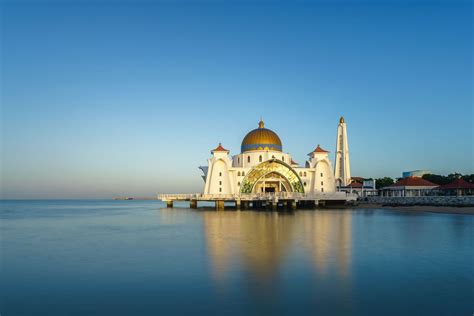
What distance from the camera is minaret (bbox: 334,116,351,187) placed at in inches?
2479

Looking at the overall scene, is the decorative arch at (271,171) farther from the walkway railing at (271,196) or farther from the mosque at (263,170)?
the walkway railing at (271,196)

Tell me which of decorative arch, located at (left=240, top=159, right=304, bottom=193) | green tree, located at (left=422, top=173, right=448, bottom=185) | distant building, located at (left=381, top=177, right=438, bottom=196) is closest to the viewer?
decorative arch, located at (left=240, top=159, right=304, bottom=193)

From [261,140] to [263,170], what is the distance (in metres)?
4.71

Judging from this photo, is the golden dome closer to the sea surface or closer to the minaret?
the minaret

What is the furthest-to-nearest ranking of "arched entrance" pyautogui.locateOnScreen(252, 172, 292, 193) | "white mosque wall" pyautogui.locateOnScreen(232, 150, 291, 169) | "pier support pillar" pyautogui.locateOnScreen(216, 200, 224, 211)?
"white mosque wall" pyautogui.locateOnScreen(232, 150, 291, 169) < "arched entrance" pyautogui.locateOnScreen(252, 172, 292, 193) < "pier support pillar" pyautogui.locateOnScreen(216, 200, 224, 211)

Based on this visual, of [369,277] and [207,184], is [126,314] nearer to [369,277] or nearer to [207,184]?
[369,277]

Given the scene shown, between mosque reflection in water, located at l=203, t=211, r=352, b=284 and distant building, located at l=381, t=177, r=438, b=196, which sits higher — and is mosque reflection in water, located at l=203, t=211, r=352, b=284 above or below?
below

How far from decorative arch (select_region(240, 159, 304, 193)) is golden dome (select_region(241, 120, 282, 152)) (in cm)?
313

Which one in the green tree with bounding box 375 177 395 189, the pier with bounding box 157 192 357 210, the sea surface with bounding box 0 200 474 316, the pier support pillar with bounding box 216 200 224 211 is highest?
the green tree with bounding box 375 177 395 189

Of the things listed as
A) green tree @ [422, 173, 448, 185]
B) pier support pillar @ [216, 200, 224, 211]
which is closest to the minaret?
green tree @ [422, 173, 448, 185]

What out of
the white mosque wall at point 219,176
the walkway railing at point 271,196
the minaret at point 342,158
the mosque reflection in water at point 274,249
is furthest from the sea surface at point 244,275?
the minaret at point 342,158

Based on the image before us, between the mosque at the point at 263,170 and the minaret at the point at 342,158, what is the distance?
12318 mm

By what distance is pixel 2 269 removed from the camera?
46.5ft

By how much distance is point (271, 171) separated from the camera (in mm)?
48375
